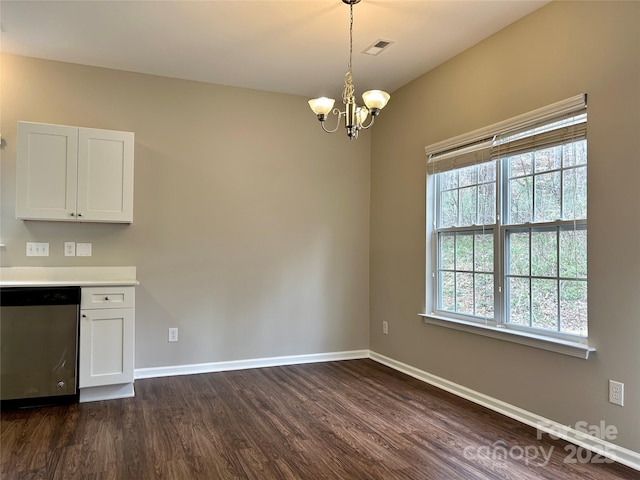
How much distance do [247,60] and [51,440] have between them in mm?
3135

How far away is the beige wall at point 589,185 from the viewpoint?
96.9 inches

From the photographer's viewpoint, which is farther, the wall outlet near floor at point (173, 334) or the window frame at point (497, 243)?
the wall outlet near floor at point (173, 334)

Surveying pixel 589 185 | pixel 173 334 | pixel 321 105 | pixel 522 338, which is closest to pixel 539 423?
pixel 522 338

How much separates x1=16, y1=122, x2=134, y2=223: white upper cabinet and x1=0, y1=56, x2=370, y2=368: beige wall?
28cm

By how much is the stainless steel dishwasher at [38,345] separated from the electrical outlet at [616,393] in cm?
353

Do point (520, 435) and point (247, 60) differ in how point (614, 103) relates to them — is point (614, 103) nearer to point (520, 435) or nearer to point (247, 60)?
point (520, 435)

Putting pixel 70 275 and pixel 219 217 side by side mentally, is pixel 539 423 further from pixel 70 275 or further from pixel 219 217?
pixel 70 275

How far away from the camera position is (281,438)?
2.77 meters

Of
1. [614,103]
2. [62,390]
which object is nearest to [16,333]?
[62,390]

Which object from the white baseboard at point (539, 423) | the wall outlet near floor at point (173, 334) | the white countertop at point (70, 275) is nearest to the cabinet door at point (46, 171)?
the white countertop at point (70, 275)

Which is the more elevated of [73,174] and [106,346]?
[73,174]

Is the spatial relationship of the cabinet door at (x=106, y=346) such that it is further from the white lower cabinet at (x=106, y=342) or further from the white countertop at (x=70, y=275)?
the white countertop at (x=70, y=275)

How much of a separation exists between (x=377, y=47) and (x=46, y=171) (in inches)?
110

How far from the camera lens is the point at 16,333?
126 inches
